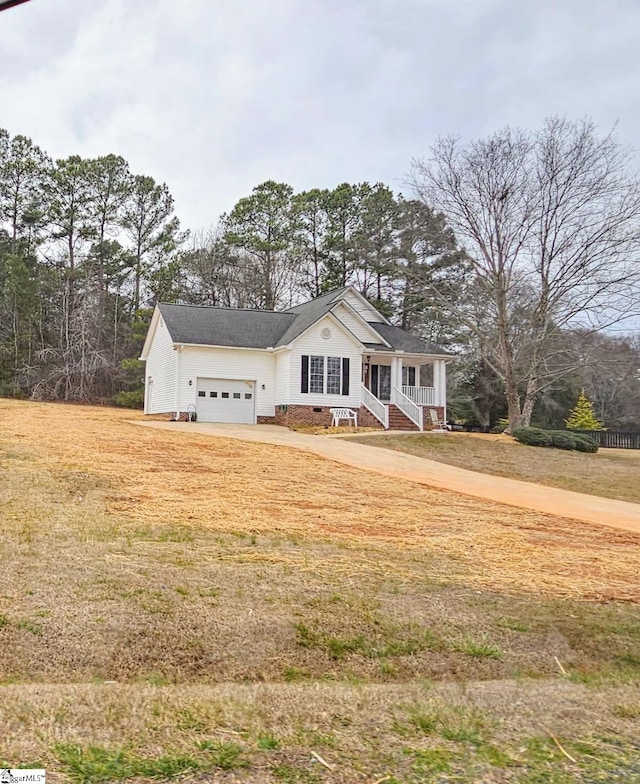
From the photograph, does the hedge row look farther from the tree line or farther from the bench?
the bench

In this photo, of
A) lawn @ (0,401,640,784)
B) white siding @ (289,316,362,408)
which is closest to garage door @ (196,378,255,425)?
white siding @ (289,316,362,408)

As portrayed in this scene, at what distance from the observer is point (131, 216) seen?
3603 cm

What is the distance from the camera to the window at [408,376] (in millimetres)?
24986

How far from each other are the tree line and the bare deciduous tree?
5 centimetres

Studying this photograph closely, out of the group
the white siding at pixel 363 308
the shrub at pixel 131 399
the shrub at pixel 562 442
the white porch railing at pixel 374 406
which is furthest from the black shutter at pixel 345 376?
the shrub at pixel 131 399

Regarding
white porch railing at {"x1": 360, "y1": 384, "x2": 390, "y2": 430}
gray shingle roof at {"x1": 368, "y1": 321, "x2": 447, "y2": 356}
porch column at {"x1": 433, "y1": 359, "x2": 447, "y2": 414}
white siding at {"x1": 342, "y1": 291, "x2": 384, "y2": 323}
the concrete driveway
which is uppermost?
white siding at {"x1": 342, "y1": 291, "x2": 384, "y2": 323}

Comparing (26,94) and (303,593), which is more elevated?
(26,94)

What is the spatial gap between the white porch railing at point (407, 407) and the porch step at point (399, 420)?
4.4 inches

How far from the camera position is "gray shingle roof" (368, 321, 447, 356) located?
24.1m

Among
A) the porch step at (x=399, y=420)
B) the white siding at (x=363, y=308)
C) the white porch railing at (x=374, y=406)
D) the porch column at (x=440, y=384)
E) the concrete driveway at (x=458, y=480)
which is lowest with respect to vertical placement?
the concrete driveway at (x=458, y=480)

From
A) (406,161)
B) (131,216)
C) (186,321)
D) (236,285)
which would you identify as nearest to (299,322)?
(186,321)

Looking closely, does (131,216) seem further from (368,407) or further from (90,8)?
(90,8)

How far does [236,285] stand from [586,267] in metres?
20.7

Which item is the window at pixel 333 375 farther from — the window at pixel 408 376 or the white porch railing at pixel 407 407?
the window at pixel 408 376
